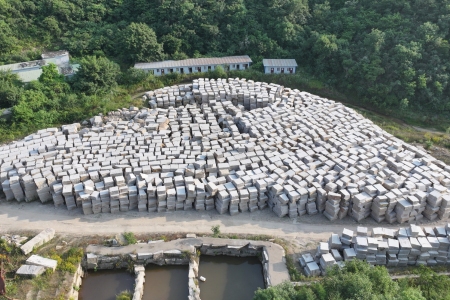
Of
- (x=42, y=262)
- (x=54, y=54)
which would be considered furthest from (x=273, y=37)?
(x=42, y=262)

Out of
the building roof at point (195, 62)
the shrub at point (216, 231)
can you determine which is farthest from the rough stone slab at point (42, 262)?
the building roof at point (195, 62)

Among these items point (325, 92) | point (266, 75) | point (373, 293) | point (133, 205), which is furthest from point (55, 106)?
point (373, 293)

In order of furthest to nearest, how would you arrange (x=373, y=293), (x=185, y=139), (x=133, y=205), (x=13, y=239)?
(x=185, y=139) → (x=133, y=205) → (x=13, y=239) → (x=373, y=293)

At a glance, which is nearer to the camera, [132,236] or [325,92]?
[132,236]

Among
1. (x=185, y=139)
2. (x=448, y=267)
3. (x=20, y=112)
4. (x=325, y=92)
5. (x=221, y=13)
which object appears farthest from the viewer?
(x=221, y=13)

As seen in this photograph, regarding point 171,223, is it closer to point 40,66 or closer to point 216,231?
point 216,231

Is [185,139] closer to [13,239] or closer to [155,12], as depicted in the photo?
[13,239]

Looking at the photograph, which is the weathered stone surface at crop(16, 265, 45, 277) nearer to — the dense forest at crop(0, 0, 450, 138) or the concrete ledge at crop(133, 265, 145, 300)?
the concrete ledge at crop(133, 265, 145, 300)
